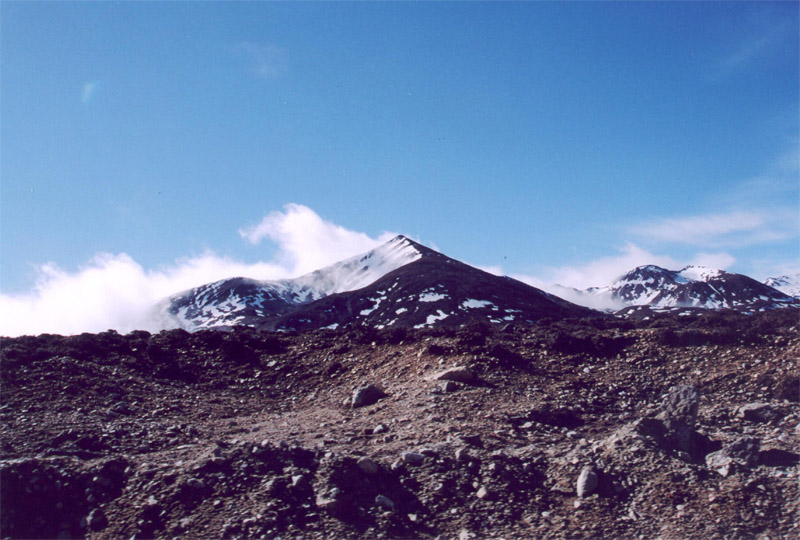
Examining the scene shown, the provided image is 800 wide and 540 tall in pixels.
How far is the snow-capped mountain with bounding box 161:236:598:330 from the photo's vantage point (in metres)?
93.7

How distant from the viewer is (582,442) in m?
9.55

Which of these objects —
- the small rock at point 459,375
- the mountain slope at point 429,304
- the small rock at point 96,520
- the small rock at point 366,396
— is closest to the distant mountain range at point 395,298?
the mountain slope at point 429,304

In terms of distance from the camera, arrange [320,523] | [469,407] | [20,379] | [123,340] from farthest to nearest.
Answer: [123,340] → [20,379] → [469,407] → [320,523]

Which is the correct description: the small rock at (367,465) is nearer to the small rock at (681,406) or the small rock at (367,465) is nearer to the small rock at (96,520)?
the small rock at (96,520)

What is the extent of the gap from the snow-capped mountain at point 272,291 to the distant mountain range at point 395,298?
341 millimetres

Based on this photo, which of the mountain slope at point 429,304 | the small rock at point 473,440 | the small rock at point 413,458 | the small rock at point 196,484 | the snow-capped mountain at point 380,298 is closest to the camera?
the small rock at point 196,484

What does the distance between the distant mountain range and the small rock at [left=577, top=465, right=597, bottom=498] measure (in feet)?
100

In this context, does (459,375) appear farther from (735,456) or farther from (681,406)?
(735,456)

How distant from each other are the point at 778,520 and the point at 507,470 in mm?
3642

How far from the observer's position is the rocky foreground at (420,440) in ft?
23.9

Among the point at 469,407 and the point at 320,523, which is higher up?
the point at 469,407

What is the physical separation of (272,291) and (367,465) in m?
176

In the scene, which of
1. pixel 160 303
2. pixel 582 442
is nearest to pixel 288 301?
pixel 160 303

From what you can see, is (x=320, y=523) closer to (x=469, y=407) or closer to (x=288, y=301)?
(x=469, y=407)
